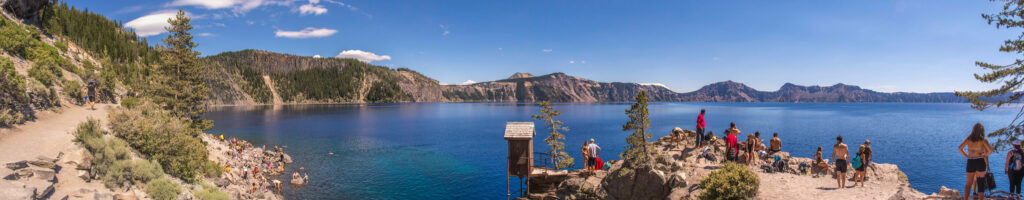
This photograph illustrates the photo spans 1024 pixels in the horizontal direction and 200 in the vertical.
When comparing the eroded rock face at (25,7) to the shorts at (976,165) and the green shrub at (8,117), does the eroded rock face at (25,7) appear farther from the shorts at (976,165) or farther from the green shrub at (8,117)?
the shorts at (976,165)

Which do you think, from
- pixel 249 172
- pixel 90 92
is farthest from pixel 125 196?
pixel 249 172

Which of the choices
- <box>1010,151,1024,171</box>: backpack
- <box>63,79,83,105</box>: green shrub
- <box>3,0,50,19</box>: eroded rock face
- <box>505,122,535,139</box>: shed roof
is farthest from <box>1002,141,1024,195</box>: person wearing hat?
<box>3,0,50,19</box>: eroded rock face

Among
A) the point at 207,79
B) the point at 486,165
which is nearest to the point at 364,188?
the point at 486,165

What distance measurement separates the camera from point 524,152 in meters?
26.3

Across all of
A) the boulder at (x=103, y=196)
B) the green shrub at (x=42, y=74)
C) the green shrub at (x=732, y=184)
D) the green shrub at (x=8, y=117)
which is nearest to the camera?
the boulder at (x=103, y=196)

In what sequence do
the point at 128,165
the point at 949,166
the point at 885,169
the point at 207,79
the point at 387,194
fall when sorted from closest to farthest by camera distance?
the point at 128,165
the point at 885,169
the point at 387,194
the point at 949,166
the point at 207,79

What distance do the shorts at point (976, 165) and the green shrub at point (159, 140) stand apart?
32089 mm

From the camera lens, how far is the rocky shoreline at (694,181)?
1574 centimetres

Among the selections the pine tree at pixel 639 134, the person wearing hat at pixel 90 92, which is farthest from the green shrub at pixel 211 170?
the pine tree at pixel 639 134

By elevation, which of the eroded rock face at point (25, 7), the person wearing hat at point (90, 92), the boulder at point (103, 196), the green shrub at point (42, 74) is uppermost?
the eroded rock face at point (25, 7)

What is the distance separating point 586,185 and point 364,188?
19331 mm

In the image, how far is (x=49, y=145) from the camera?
16.1m

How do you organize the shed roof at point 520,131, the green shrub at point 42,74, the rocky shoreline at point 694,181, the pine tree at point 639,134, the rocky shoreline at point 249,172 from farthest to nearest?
1. the rocky shoreline at point 249,172
2. the shed roof at point 520,131
3. the green shrub at point 42,74
4. the pine tree at point 639,134
5. the rocky shoreline at point 694,181

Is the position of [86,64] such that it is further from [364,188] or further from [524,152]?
[524,152]
